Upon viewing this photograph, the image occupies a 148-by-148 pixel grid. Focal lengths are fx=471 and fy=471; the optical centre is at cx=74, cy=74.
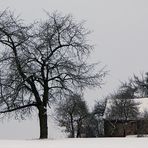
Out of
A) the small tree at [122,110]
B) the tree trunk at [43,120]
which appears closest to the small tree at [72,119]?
the small tree at [122,110]

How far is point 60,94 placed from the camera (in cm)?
2995

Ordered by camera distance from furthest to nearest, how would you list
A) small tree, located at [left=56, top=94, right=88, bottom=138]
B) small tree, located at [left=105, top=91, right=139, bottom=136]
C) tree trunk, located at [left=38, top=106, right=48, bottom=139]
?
small tree, located at [left=105, top=91, right=139, bottom=136], small tree, located at [left=56, top=94, right=88, bottom=138], tree trunk, located at [left=38, top=106, right=48, bottom=139]

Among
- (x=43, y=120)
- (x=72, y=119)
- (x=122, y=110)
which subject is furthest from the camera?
(x=122, y=110)

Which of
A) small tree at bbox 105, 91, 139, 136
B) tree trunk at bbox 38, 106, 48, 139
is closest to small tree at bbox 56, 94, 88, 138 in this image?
small tree at bbox 105, 91, 139, 136

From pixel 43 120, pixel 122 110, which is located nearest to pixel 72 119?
pixel 122 110

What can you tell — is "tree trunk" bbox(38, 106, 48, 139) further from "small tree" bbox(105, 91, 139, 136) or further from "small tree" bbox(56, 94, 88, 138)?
"small tree" bbox(105, 91, 139, 136)

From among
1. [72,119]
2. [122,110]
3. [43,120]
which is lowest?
[43,120]

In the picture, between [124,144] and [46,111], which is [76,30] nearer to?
[46,111]

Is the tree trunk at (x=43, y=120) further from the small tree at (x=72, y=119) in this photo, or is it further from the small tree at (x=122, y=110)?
the small tree at (x=122, y=110)

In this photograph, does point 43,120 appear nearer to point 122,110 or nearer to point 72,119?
point 72,119

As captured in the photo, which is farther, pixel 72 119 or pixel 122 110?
pixel 122 110

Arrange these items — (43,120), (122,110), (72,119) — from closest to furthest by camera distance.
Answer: (43,120) < (72,119) < (122,110)

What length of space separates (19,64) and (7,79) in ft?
4.58

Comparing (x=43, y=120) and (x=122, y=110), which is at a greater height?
(x=122, y=110)
